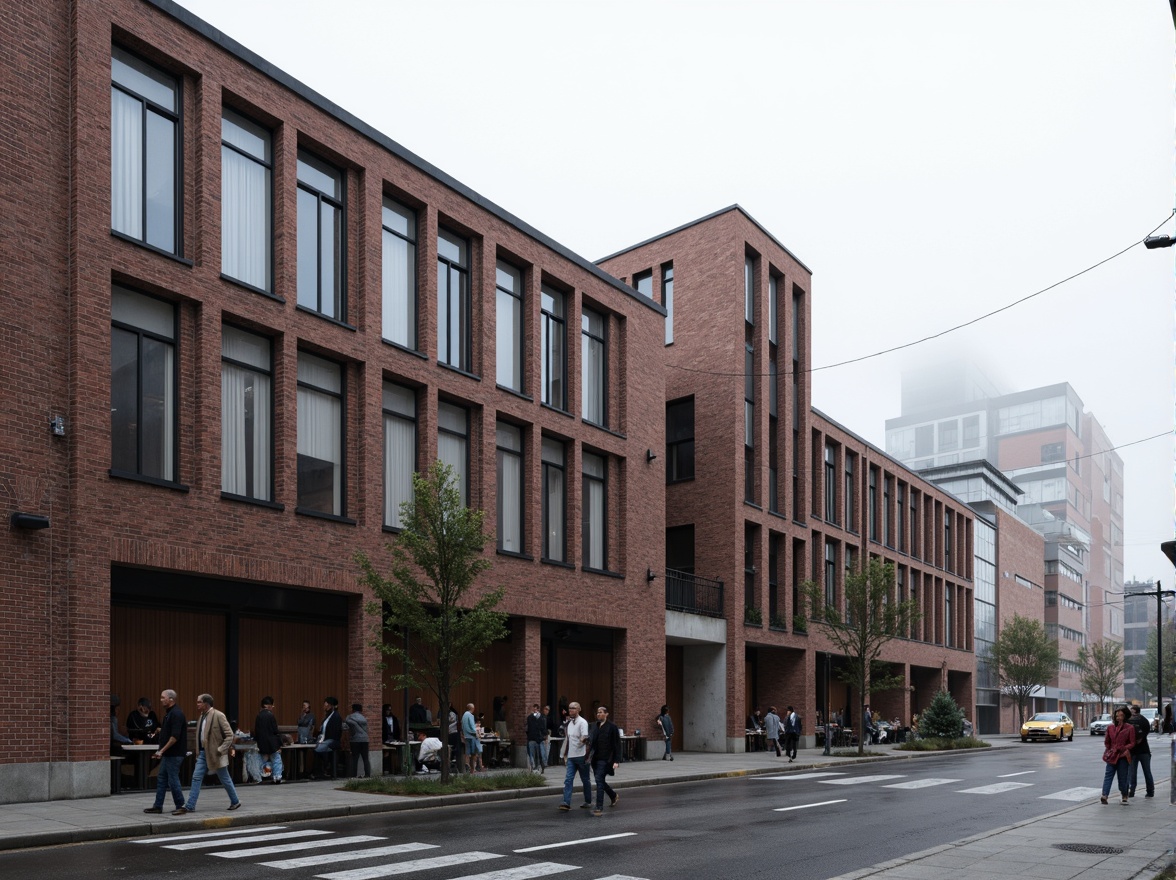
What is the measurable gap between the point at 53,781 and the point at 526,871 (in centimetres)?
949

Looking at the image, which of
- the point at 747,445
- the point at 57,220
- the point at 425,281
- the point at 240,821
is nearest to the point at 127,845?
the point at 240,821

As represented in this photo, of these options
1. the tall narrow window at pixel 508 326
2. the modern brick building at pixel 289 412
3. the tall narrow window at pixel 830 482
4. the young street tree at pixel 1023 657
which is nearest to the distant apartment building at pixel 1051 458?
the young street tree at pixel 1023 657

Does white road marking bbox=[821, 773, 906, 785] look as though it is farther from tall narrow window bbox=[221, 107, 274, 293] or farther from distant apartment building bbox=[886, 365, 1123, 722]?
distant apartment building bbox=[886, 365, 1123, 722]

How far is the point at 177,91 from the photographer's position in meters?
21.4

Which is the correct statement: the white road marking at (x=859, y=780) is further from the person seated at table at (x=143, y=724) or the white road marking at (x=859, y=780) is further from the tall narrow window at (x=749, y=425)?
the person seated at table at (x=143, y=724)

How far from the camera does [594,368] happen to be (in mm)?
33781

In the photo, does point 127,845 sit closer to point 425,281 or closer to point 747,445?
point 425,281

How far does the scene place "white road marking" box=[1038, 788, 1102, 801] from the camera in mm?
22094

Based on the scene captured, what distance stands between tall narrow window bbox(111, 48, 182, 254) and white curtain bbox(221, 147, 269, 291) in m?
1.10

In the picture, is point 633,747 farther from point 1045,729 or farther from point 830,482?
point 1045,729

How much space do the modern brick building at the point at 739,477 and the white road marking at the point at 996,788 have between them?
1192cm

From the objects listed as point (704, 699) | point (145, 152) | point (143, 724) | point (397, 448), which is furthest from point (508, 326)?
point (704, 699)

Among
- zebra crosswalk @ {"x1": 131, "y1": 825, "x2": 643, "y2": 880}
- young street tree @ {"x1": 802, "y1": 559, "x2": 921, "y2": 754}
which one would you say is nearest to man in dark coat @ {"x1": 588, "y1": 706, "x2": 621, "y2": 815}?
zebra crosswalk @ {"x1": 131, "y1": 825, "x2": 643, "y2": 880}

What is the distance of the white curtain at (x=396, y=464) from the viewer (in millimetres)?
25703
